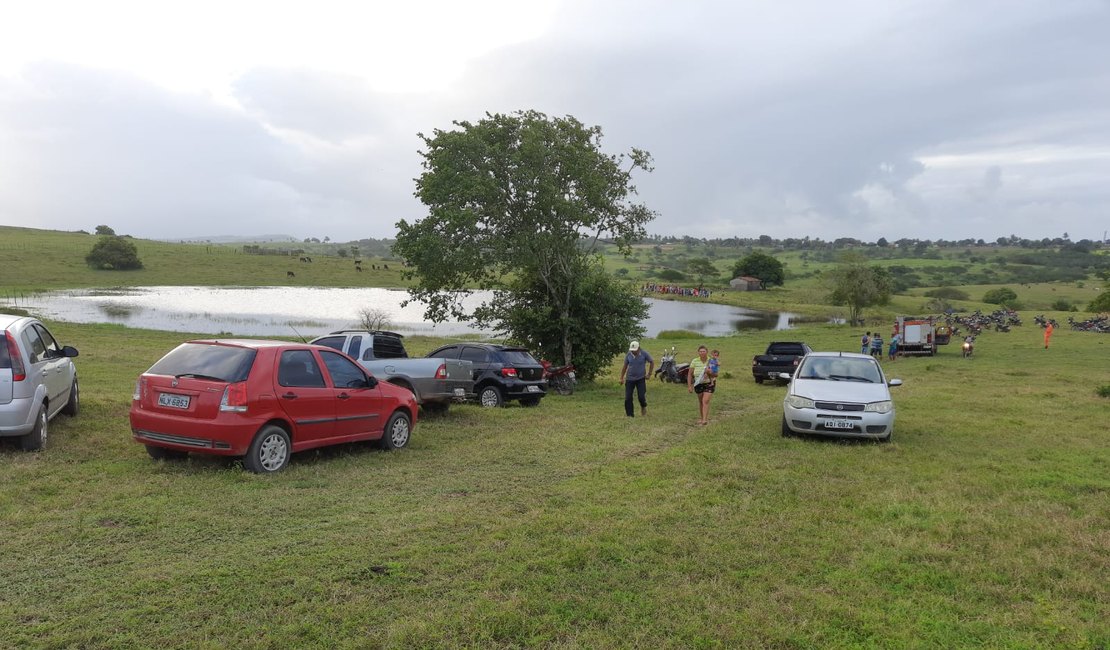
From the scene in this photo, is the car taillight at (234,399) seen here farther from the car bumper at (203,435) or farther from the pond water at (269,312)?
the pond water at (269,312)

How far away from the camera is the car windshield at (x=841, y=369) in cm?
1241

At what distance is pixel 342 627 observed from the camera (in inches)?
168

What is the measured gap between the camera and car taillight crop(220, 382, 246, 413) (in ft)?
25.0

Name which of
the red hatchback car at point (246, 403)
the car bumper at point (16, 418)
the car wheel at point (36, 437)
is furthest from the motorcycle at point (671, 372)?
the car bumper at point (16, 418)

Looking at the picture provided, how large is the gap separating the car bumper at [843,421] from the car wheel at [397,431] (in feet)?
19.8

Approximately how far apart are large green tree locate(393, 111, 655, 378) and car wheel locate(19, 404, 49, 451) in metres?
11.4

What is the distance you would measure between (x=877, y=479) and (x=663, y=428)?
4.55 metres

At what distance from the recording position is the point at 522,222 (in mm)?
20109

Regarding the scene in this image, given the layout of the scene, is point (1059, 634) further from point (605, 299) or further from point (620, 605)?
point (605, 299)

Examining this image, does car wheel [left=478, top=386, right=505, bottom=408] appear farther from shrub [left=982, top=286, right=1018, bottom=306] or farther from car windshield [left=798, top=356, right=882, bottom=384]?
shrub [left=982, top=286, right=1018, bottom=306]

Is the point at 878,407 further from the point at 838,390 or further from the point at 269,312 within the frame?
the point at 269,312

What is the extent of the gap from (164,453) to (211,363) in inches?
55.8

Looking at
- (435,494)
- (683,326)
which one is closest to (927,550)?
(435,494)

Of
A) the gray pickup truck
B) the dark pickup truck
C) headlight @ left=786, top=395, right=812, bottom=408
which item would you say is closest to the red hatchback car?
the gray pickup truck
